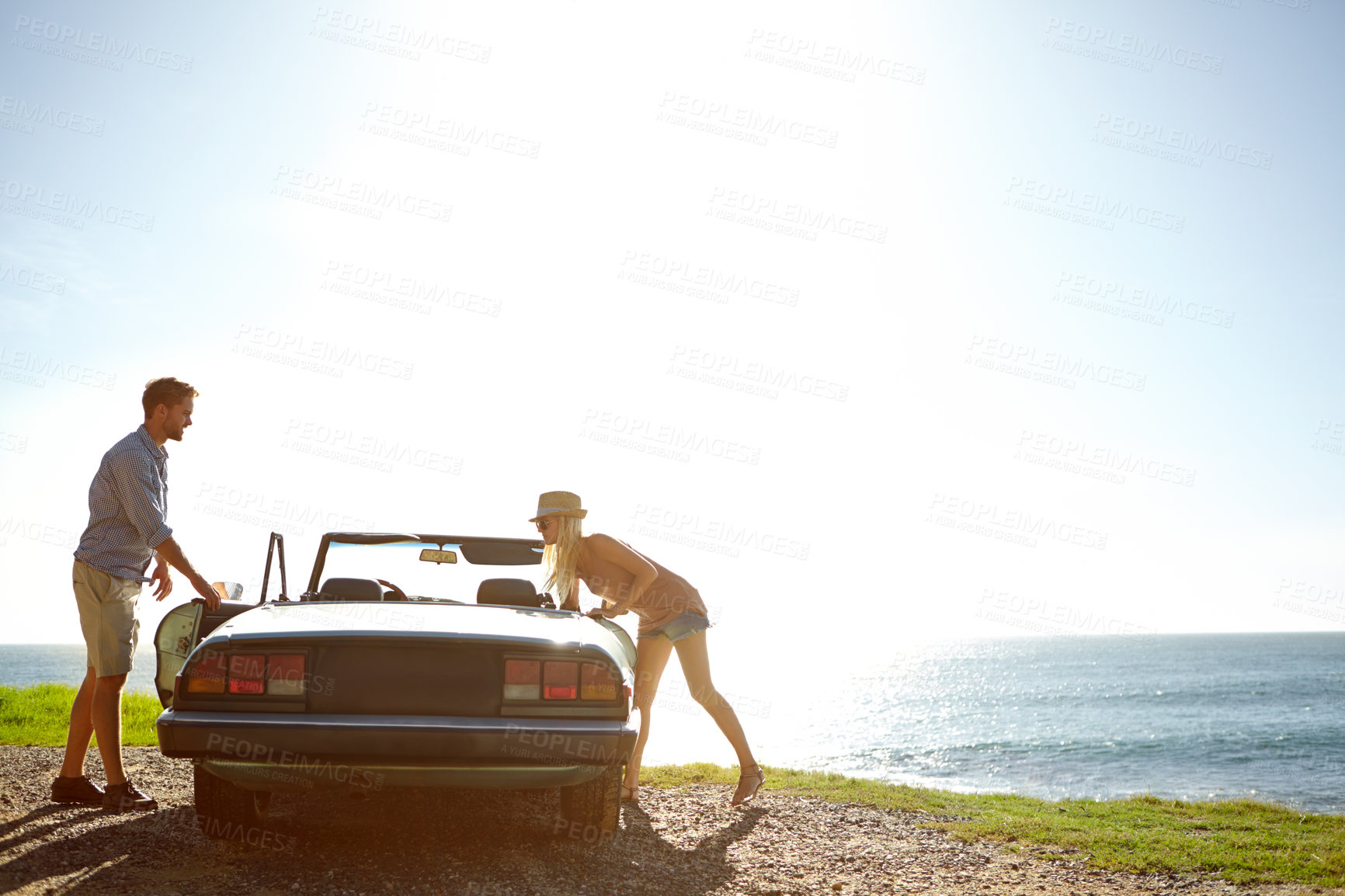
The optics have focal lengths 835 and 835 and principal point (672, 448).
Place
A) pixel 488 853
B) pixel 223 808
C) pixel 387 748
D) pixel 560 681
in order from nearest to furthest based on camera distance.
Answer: pixel 387 748 < pixel 560 681 < pixel 223 808 < pixel 488 853

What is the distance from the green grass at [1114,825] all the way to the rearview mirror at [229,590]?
3181mm

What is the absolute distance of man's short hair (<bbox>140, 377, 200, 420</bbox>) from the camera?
449 centimetres

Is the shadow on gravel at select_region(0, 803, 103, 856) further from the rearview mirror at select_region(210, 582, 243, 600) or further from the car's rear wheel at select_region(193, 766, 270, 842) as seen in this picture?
the rearview mirror at select_region(210, 582, 243, 600)

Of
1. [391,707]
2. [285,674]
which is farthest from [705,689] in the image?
[285,674]

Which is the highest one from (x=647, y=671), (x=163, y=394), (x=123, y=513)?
(x=163, y=394)

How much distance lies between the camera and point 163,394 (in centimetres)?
450

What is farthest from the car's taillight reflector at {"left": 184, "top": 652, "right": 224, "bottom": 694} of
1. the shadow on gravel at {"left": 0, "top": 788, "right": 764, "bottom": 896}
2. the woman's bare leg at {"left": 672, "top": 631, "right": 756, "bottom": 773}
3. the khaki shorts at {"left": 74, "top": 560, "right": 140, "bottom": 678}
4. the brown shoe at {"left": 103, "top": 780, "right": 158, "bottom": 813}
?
the woman's bare leg at {"left": 672, "top": 631, "right": 756, "bottom": 773}

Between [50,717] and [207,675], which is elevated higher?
[207,675]

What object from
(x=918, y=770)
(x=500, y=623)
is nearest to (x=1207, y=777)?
(x=918, y=770)

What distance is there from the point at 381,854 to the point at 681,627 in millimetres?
2023

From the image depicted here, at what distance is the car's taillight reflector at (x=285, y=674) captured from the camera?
3398 millimetres

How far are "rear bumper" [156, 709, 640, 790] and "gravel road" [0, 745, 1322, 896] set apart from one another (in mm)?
387

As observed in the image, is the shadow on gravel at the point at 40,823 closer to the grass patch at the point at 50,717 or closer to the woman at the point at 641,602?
the woman at the point at 641,602

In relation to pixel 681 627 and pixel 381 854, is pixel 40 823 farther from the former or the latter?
pixel 681 627
